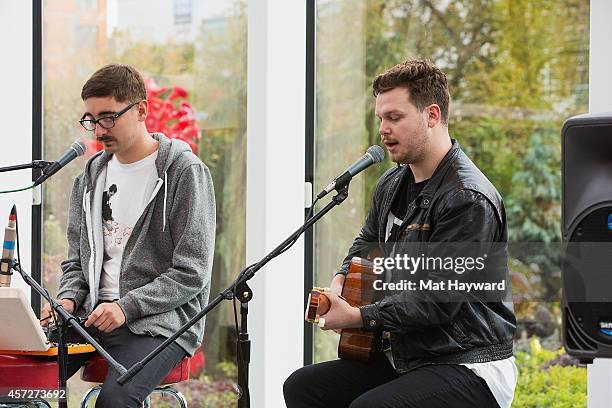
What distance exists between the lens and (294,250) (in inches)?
140

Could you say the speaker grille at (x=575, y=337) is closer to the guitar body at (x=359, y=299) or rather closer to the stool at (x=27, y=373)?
the guitar body at (x=359, y=299)

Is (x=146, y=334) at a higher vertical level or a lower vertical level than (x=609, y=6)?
lower

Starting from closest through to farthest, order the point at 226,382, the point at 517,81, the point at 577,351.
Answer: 1. the point at 577,351
2. the point at 517,81
3. the point at 226,382

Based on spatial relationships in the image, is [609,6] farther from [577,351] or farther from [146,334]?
[146,334]

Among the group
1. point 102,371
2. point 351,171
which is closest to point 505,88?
point 351,171

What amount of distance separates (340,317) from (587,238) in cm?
92

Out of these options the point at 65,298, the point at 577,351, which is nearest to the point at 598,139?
the point at 577,351

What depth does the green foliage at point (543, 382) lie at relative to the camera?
10.2ft

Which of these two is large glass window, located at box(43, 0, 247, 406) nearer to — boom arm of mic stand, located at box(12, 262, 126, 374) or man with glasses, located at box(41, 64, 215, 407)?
man with glasses, located at box(41, 64, 215, 407)

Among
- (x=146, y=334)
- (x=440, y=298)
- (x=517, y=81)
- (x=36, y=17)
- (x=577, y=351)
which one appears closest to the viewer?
(x=577, y=351)

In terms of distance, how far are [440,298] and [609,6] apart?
120 centimetres

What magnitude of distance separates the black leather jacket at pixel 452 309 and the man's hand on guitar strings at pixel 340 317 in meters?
0.02

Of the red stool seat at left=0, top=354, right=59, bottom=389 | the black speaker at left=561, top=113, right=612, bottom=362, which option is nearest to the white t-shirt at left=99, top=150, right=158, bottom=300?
the red stool seat at left=0, top=354, right=59, bottom=389

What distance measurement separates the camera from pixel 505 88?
10.6 ft
